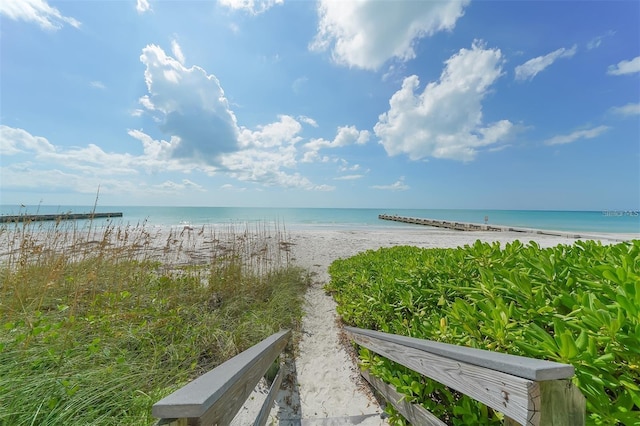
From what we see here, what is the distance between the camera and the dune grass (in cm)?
173

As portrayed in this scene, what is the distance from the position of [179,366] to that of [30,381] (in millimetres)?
1165

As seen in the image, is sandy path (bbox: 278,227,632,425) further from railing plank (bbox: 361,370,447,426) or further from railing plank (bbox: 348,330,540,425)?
railing plank (bbox: 348,330,540,425)

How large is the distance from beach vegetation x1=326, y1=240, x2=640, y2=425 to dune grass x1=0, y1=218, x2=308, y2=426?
6.23ft

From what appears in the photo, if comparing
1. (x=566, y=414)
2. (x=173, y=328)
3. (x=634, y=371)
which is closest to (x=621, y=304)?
(x=634, y=371)

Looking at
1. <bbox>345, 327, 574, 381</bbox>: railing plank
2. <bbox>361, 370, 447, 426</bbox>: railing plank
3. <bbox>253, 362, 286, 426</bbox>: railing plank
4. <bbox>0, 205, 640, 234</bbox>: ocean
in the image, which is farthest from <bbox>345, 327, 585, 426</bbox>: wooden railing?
<bbox>0, 205, 640, 234</bbox>: ocean

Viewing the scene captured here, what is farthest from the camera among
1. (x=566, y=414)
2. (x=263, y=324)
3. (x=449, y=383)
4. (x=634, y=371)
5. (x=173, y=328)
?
(x=263, y=324)

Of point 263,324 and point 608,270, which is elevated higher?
point 608,270

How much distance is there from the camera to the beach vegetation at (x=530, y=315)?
798mm

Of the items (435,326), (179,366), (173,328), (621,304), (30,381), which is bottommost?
(179,366)

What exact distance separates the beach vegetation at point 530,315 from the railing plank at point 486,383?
0.25 meters

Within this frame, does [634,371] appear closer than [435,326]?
Yes

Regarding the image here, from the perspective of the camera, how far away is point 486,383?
797mm

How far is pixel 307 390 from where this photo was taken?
2.73 metres

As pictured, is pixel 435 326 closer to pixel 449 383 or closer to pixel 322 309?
pixel 449 383
